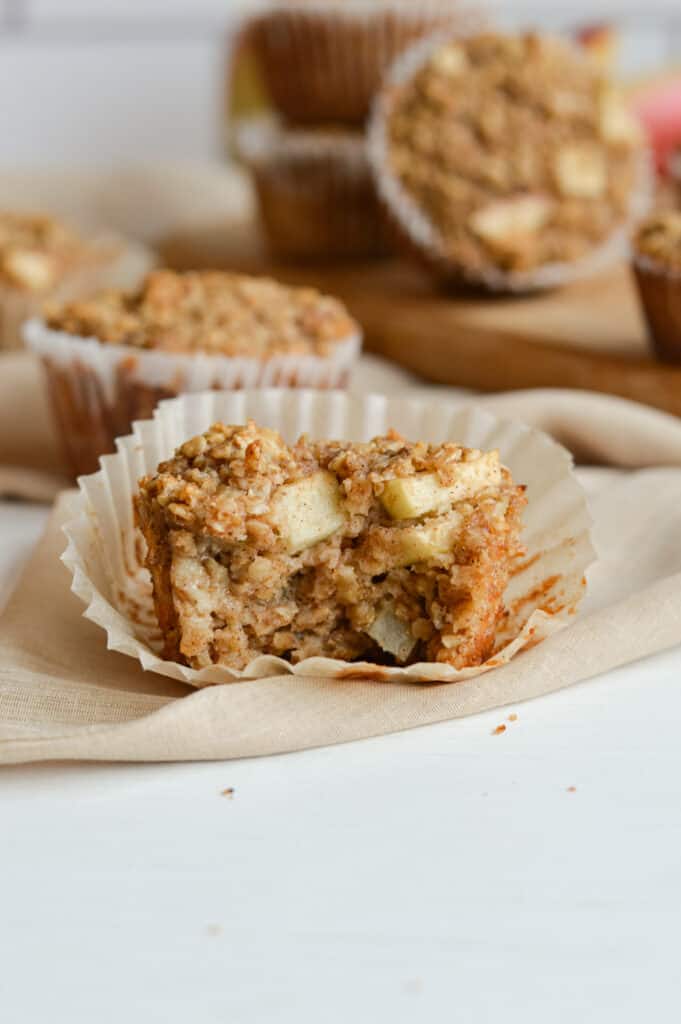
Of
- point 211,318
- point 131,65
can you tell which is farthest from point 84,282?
point 131,65

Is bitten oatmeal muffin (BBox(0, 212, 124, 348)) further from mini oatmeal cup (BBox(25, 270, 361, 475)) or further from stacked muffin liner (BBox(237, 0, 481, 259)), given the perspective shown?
mini oatmeal cup (BBox(25, 270, 361, 475))

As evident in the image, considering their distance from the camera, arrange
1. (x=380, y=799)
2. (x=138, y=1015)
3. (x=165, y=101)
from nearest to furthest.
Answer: (x=138, y=1015), (x=380, y=799), (x=165, y=101)

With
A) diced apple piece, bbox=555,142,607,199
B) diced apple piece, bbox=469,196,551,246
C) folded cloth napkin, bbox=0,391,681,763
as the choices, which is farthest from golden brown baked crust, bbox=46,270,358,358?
diced apple piece, bbox=555,142,607,199

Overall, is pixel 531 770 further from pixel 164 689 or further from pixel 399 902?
pixel 164 689

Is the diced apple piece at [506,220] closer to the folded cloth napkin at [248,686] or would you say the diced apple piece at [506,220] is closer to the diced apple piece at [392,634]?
the folded cloth napkin at [248,686]

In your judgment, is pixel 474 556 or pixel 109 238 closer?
pixel 474 556

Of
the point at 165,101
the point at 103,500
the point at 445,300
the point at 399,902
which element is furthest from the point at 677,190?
the point at 165,101

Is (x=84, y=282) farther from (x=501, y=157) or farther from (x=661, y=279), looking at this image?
(x=661, y=279)
